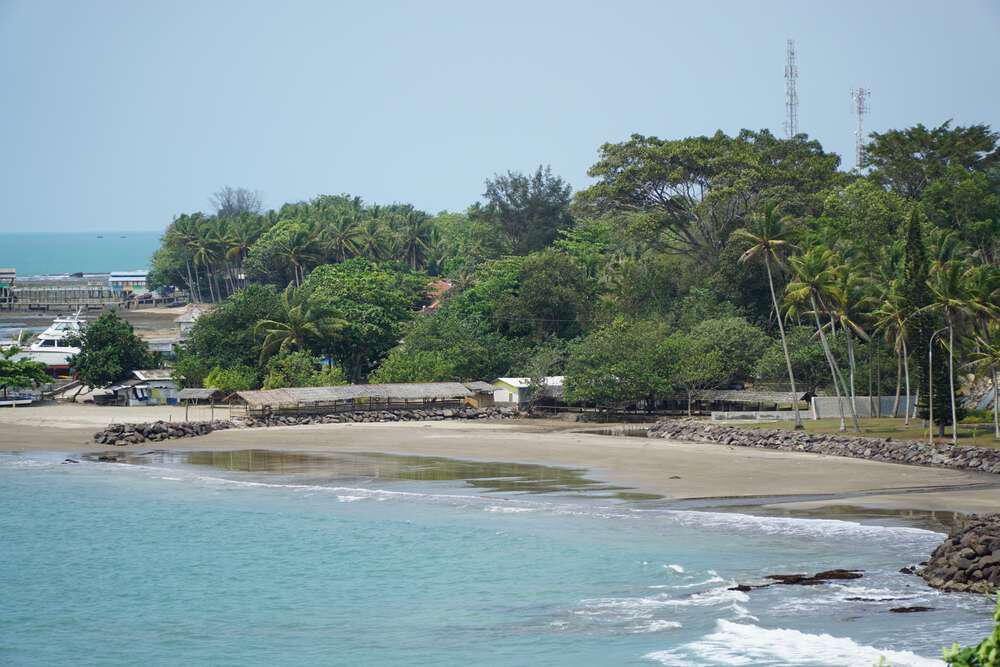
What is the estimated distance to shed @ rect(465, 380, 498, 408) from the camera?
66.9 metres

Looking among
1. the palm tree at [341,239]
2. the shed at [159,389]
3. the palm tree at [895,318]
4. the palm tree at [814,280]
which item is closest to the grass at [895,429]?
the palm tree at [814,280]

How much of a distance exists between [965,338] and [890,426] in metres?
5.69

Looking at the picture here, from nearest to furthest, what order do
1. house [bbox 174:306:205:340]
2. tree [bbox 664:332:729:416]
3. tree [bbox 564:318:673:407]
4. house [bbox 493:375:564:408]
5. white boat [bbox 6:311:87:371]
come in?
tree [bbox 664:332:729:416] → tree [bbox 564:318:673:407] → house [bbox 493:375:564:408] → white boat [bbox 6:311:87:371] → house [bbox 174:306:205:340]

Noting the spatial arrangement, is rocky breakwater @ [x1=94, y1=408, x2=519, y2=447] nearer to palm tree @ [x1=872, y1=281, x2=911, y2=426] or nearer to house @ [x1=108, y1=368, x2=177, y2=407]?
house @ [x1=108, y1=368, x2=177, y2=407]

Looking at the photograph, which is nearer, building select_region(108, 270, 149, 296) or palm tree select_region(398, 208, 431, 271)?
palm tree select_region(398, 208, 431, 271)

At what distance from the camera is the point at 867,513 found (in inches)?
1341

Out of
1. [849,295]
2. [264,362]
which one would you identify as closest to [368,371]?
[264,362]

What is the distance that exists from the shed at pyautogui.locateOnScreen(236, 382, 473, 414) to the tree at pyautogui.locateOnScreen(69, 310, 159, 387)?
26.2 feet

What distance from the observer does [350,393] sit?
63219mm

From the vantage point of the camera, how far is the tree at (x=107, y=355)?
2704 inches

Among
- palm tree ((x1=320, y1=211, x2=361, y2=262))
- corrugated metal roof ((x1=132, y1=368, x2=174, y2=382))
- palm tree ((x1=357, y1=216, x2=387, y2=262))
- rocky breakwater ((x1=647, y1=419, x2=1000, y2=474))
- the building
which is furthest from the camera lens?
the building

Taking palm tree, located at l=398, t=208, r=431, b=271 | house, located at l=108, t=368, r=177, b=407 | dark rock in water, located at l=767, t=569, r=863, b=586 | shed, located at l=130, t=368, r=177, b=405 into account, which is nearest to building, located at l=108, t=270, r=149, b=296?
palm tree, located at l=398, t=208, r=431, b=271

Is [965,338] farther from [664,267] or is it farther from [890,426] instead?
[664,267]

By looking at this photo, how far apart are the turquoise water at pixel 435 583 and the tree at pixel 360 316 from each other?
99.5 feet
